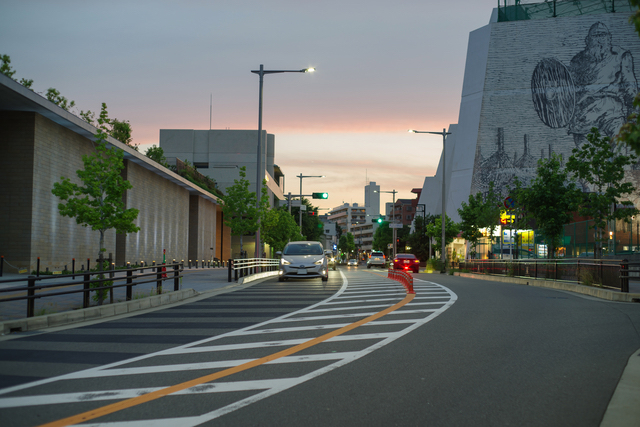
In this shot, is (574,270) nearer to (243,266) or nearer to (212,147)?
(243,266)

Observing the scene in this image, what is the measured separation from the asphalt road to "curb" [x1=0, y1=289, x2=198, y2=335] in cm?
73

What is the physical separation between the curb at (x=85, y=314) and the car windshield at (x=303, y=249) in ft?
34.0

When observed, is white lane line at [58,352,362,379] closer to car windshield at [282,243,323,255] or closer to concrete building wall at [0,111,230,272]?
car windshield at [282,243,323,255]

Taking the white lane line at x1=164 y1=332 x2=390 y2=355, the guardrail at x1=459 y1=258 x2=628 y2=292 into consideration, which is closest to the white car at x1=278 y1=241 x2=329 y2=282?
the guardrail at x1=459 y1=258 x2=628 y2=292

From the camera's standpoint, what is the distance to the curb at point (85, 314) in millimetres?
9758

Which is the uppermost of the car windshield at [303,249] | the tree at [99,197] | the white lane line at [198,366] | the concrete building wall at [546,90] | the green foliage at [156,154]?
the concrete building wall at [546,90]

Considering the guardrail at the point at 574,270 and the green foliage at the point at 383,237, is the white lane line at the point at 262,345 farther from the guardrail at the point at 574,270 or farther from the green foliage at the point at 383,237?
the green foliage at the point at 383,237

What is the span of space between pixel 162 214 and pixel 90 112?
22328 millimetres

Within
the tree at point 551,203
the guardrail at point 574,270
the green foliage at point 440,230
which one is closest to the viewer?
the guardrail at point 574,270

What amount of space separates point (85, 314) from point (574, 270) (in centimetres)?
1782

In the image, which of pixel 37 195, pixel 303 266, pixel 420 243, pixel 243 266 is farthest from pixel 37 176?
pixel 420 243

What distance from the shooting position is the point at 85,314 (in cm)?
1149

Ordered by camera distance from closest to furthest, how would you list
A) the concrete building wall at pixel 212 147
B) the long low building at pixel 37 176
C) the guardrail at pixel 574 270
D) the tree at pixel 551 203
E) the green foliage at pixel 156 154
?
1. the guardrail at pixel 574 270
2. the long low building at pixel 37 176
3. the tree at pixel 551 203
4. the green foliage at pixel 156 154
5. the concrete building wall at pixel 212 147

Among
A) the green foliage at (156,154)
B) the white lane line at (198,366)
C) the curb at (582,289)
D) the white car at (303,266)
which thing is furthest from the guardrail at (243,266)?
the green foliage at (156,154)
